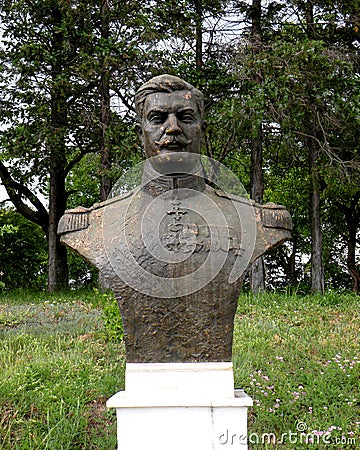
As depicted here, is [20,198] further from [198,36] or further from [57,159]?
[198,36]

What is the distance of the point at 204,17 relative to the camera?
10.3 meters

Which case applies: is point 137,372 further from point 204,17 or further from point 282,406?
point 204,17

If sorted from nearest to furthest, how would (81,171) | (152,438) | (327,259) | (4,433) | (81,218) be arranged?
(152,438) → (81,218) → (4,433) → (81,171) → (327,259)

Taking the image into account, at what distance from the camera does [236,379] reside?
16.3 ft

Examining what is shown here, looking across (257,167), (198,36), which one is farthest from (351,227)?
(198,36)

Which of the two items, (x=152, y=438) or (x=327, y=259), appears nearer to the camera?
→ (x=152, y=438)

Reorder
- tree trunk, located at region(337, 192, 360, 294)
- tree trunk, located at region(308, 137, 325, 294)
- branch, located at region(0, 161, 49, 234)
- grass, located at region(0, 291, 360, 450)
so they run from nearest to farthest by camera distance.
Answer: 1. grass, located at region(0, 291, 360, 450)
2. tree trunk, located at region(308, 137, 325, 294)
3. branch, located at region(0, 161, 49, 234)
4. tree trunk, located at region(337, 192, 360, 294)

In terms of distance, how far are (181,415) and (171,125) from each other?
1.42 m

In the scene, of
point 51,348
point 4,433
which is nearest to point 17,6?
point 51,348

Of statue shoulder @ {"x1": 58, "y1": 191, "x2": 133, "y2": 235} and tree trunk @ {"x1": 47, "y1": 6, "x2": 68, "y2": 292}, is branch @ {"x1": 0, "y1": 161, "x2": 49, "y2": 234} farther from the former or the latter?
statue shoulder @ {"x1": 58, "y1": 191, "x2": 133, "y2": 235}

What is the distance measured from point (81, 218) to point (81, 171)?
9.60 meters

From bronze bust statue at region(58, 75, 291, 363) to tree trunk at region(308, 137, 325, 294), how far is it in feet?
23.7

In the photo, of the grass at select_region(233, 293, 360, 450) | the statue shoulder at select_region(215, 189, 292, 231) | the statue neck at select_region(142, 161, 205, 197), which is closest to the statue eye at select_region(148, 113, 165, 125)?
the statue neck at select_region(142, 161, 205, 197)

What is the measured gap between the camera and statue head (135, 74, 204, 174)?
8.48 ft
